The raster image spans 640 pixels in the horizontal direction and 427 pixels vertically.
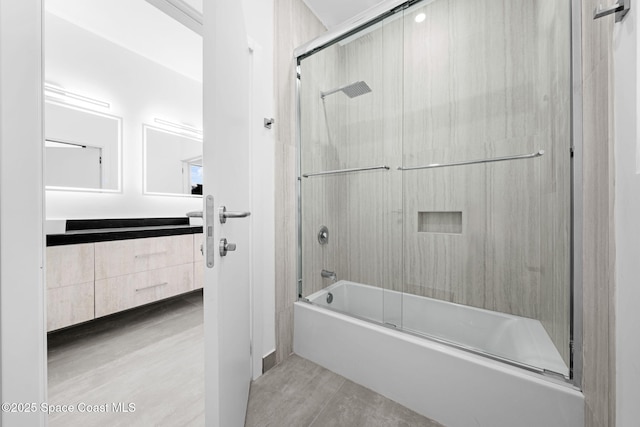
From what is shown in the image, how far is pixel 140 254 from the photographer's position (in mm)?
2037

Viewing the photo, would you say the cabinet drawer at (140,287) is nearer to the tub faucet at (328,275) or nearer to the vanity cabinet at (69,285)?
the vanity cabinet at (69,285)

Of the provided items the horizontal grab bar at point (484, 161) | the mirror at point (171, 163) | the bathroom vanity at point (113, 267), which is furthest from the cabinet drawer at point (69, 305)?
the horizontal grab bar at point (484, 161)

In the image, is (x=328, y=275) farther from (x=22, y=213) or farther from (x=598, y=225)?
(x=22, y=213)

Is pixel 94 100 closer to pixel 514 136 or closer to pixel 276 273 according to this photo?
pixel 276 273

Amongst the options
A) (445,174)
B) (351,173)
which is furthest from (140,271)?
(445,174)

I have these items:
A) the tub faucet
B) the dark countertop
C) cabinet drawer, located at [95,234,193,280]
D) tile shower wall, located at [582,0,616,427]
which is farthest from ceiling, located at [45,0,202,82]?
Result: tile shower wall, located at [582,0,616,427]

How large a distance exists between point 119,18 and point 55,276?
211cm

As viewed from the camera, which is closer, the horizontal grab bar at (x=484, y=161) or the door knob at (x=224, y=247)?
the door knob at (x=224, y=247)

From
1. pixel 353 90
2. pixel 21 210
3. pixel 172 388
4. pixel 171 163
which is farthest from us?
pixel 171 163

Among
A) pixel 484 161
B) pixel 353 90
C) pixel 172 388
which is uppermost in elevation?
pixel 353 90

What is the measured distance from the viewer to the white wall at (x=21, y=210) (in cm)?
55

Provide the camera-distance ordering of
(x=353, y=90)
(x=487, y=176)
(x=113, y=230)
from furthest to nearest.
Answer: (x=113, y=230) < (x=353, y=90) < (x=487, y=176)

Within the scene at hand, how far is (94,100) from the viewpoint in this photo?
2.22 metres

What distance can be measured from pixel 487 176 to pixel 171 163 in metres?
3.04
